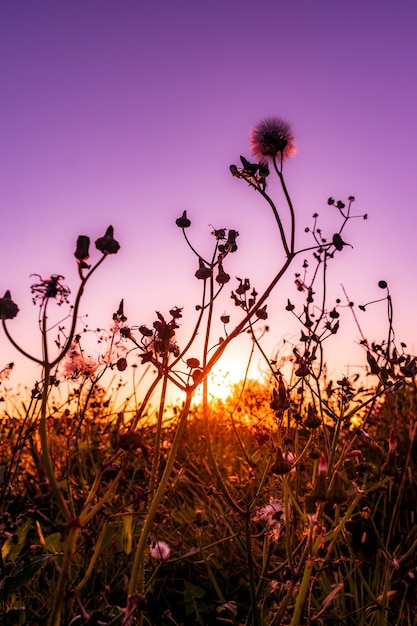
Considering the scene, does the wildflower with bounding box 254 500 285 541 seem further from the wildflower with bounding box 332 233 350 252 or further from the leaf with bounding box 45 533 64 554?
the leaf with bounding box 45 533 64 554

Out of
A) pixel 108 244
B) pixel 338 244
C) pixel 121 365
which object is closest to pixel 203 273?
pixel 121 365

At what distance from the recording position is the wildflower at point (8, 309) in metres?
1.16

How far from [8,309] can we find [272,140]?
166 cm

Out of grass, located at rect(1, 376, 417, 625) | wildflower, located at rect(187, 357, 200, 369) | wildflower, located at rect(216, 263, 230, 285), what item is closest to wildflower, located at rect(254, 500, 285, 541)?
grass, located at rect(1, 376, 417, 625)

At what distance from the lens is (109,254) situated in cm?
123

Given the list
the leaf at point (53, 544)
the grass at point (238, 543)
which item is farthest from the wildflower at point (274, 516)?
the leaf at point (53, 544)

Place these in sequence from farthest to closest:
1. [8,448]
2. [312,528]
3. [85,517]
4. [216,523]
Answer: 1. [8,448]
2. [216,523]
3. [312,528]
4. [85,517]

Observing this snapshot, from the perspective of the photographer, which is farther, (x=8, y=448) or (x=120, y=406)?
(x=8, y=448)

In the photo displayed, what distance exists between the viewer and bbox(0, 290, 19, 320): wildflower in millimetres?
1158

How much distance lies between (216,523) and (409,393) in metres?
3.15

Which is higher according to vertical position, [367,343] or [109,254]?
[367,343]

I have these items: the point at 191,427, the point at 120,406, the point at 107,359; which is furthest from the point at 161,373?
the point at 191,427

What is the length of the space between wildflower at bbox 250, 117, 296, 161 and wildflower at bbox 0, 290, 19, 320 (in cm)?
150

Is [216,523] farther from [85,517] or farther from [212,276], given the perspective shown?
[85,517]
